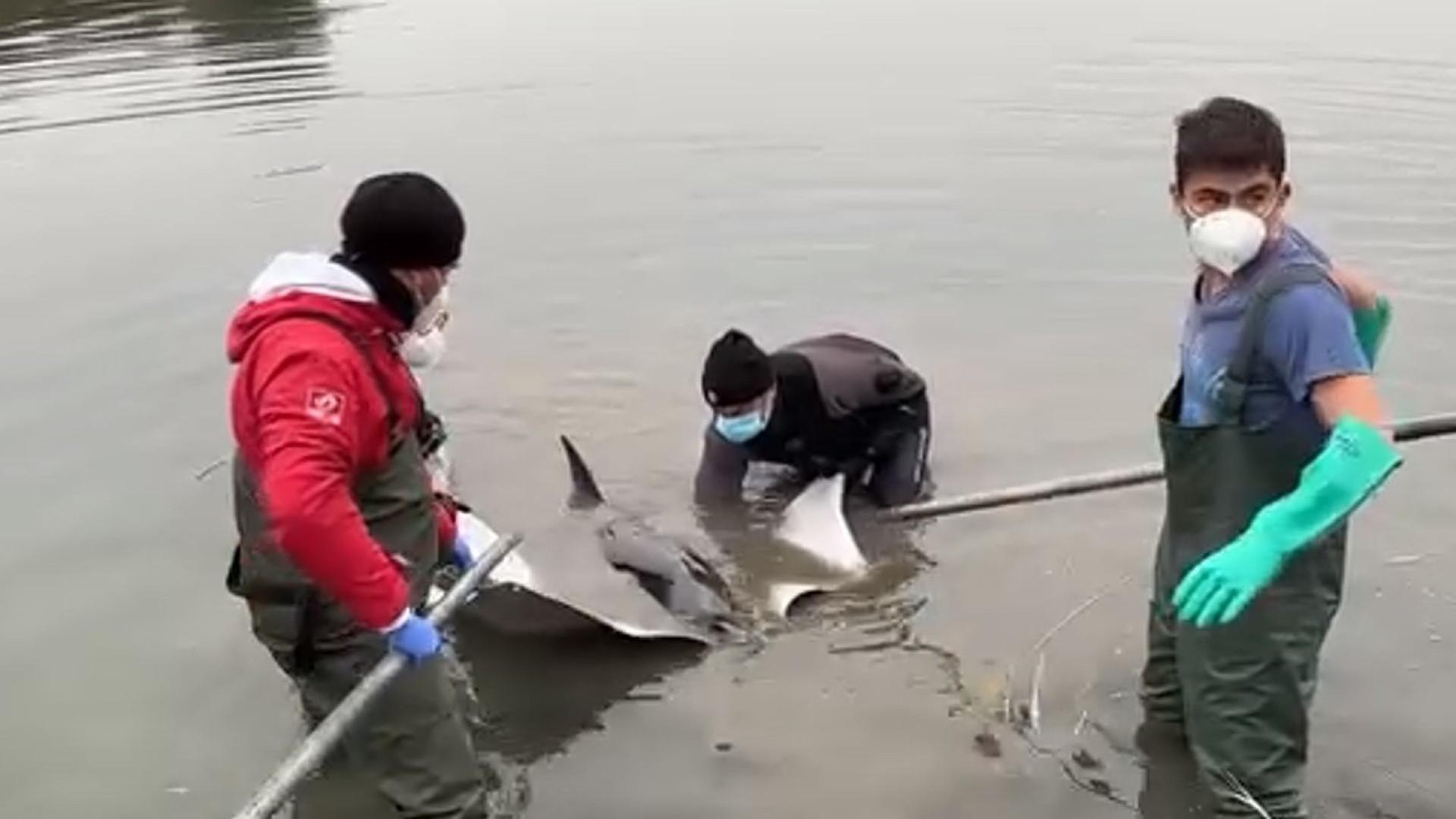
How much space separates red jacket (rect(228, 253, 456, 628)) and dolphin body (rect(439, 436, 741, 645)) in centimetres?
154

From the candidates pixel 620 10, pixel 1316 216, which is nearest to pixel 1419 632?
pixel 1316 216

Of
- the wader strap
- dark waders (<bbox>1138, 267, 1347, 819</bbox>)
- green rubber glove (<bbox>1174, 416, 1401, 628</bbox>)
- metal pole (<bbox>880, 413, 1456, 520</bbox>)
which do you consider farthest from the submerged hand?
metal pole (<bbox>880, 413, 1456, 520</bbox>)

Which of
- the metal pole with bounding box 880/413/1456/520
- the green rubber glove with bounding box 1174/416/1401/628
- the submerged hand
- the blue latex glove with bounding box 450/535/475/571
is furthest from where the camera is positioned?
the blue latex glove with bounding box 450/535/475/571

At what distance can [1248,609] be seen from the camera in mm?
4059

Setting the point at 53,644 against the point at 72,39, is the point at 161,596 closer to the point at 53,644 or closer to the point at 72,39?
the point at 53,644

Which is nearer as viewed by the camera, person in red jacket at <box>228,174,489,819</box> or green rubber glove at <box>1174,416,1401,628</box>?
green rubber glove at <box>1174,416,1401,628</box>

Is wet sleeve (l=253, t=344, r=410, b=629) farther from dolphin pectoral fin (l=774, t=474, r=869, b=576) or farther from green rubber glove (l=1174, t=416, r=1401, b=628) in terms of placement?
dolphin pectoral fin (l=774, t=474, r=869, b=576)

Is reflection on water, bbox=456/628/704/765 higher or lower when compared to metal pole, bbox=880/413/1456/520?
lower

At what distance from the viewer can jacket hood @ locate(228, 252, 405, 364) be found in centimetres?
401

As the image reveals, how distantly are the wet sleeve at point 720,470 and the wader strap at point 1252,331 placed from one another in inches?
120

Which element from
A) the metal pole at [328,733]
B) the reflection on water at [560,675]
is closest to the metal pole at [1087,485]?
the reflection on water at [560,675]

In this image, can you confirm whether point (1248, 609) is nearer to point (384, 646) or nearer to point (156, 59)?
point (384, 646)

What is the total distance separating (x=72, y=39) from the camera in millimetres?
18594

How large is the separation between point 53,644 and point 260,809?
296cm
